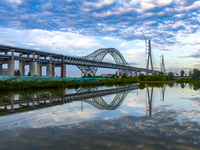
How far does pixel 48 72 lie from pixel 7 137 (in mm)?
57166

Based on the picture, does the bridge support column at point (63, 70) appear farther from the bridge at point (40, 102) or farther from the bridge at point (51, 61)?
the bridge at point (40, 102)

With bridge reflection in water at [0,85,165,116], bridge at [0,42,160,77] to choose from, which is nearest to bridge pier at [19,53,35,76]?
bridge at [0,42,160,77]

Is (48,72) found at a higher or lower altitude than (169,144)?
higher

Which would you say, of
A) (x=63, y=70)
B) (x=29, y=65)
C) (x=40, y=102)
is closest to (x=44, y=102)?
(x=40, y=102)

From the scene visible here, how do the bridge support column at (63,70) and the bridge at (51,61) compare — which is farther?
the bridge support column at (63,70)

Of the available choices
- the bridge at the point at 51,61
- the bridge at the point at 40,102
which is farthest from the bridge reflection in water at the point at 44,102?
the bridge at the point at 51,61

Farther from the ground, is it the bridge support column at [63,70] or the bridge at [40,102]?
the bridge support column at [63,70]

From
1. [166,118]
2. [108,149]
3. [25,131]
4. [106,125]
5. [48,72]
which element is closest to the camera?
[108,149]

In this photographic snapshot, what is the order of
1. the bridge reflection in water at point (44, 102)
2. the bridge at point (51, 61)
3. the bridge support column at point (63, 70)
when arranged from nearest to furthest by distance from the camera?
1. the bridge reflection in water at point (44, 102)
2. the bridge at point (51, 61)
3. the bridge support column at point (63, 70)

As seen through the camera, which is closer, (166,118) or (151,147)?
(151,147)

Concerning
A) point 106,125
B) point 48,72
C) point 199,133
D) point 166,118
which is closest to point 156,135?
point 199,133

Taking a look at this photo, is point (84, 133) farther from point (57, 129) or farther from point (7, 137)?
point (7, 137)

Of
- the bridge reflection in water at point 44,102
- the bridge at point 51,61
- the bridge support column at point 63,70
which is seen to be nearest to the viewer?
the bridge reflection in water at point 44,102

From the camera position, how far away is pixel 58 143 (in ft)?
13.7
